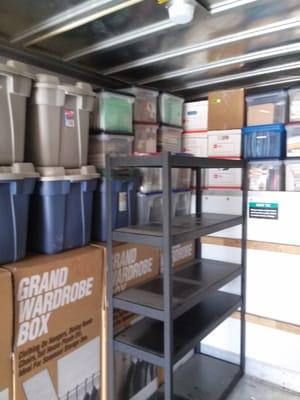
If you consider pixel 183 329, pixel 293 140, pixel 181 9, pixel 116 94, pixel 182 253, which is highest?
pixel 181 9

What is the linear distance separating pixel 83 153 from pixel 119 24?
26.0 inches

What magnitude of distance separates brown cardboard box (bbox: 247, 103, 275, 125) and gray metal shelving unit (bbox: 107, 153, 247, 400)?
1.15ft

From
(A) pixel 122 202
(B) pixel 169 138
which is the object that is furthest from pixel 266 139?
(A) pixel 122 202

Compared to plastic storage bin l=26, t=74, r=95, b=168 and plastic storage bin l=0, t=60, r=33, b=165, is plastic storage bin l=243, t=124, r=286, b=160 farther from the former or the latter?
plastic storage bin l=0, t=60, r=33, b=165

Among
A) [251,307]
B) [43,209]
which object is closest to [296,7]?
[43,209]

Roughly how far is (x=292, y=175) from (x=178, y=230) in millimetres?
1027

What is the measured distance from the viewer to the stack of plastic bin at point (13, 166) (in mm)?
1402

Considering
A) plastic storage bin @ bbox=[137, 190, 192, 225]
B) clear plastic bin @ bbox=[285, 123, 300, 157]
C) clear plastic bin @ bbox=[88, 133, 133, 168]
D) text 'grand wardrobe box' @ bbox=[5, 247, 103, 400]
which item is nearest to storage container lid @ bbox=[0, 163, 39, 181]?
text 'grand wardrobe box' @ bbox=[5, 247, 103, 400]

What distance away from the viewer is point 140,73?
233 centimetres

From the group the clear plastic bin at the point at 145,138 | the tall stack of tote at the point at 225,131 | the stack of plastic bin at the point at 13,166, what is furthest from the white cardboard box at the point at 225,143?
the stack of plastic bin at the point at 13,166

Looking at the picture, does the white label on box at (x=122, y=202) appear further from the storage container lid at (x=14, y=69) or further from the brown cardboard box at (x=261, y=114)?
the brown cardboard box at (x=261, y=114)

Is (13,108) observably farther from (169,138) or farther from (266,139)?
(266,139)

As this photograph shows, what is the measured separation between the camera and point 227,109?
2428 mm

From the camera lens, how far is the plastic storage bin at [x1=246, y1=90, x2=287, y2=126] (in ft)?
7.45
